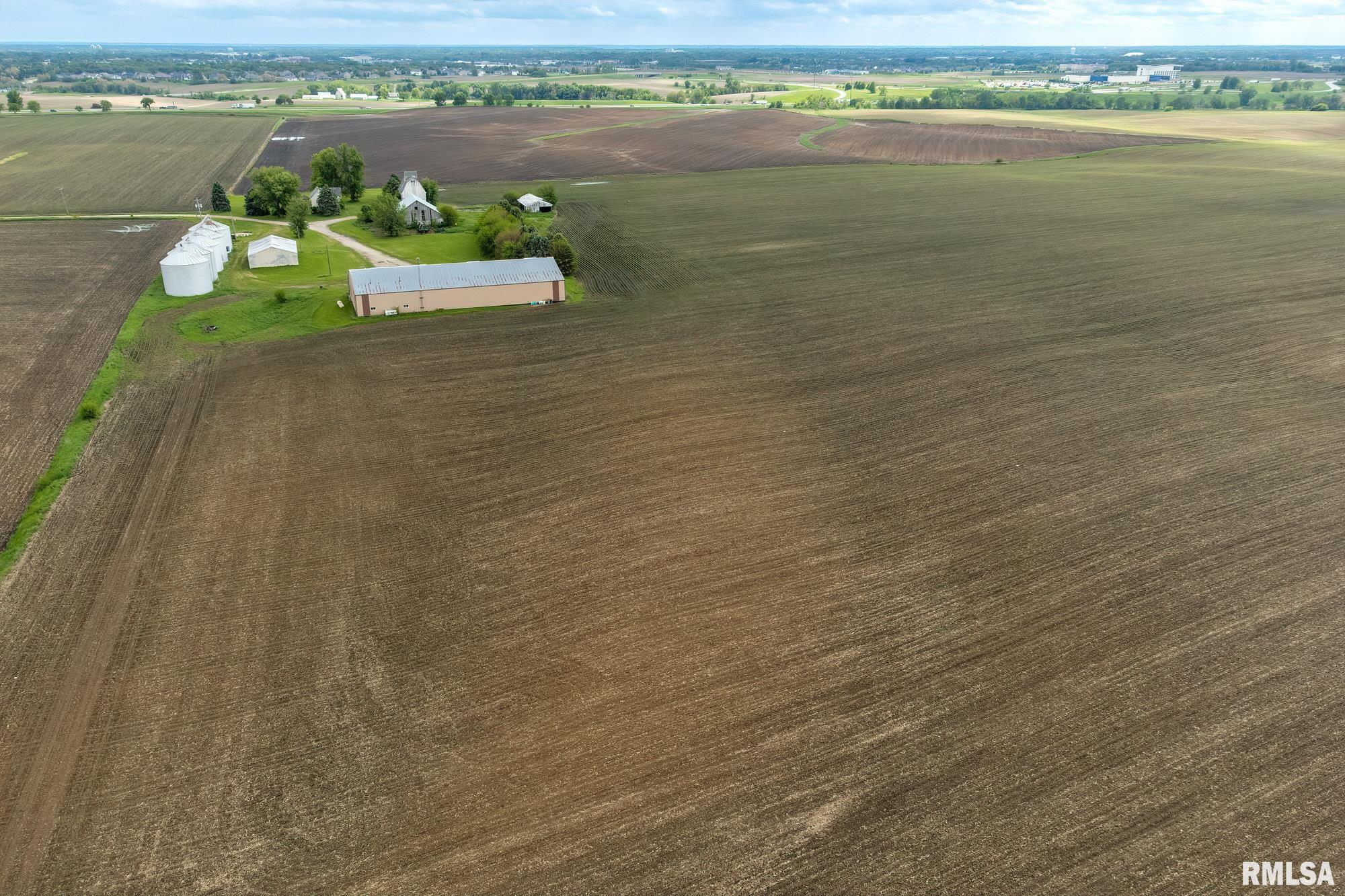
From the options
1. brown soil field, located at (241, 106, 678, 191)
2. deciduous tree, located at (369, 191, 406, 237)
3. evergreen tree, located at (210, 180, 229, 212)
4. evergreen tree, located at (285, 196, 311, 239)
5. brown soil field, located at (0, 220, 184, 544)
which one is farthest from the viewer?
brown soil field, located at (241, 106, 678, 191)

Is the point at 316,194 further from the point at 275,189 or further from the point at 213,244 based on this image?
the point at 213,244

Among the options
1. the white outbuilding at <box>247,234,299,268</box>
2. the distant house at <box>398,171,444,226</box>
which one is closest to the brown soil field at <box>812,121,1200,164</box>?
the distant house at <box>398,171,444,226</box>

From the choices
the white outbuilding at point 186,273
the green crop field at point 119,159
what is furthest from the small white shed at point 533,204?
the green crop field at point 119,159

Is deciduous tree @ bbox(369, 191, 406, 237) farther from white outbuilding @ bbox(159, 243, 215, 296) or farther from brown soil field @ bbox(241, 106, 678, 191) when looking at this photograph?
brown soil field @ bbox(241, 106, 678, 191)

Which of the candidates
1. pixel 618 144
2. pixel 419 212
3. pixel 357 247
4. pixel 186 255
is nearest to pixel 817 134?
pixel 618 144

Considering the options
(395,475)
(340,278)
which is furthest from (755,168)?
(395,475)
